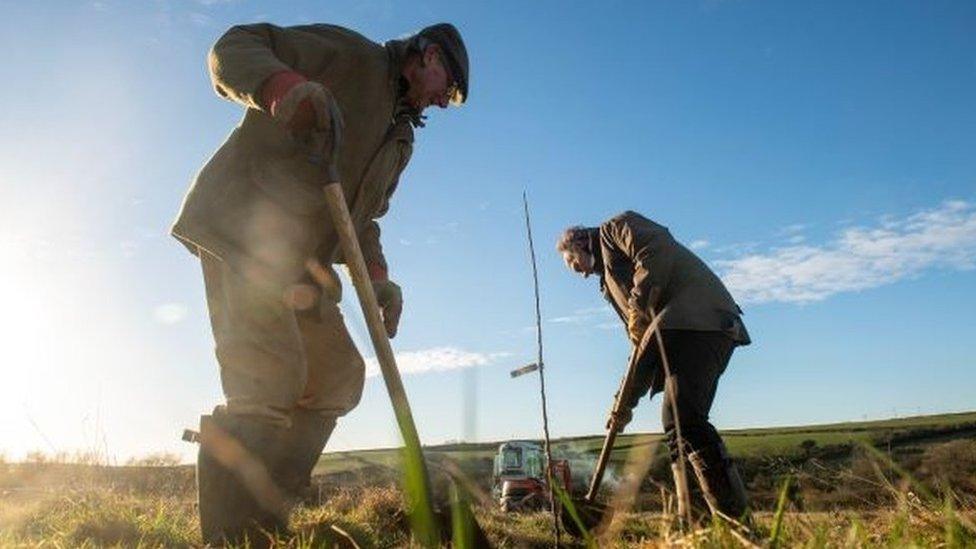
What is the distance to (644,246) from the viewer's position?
5.52 meters

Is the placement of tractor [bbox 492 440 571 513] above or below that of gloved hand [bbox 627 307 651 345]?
below

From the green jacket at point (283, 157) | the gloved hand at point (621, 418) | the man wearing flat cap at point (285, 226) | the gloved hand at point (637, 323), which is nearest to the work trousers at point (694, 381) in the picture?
the gloved hand at point (637, 323)

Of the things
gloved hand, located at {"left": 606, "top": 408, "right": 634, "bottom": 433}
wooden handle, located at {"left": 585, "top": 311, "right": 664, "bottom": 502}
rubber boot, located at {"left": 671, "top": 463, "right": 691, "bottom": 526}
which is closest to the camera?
rubber boot, located at {"left": 671, "top": 463, "right": 691, "bottom": 526}

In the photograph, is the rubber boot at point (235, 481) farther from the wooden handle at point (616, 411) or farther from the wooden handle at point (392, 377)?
the wooden handle at point (616, 411)

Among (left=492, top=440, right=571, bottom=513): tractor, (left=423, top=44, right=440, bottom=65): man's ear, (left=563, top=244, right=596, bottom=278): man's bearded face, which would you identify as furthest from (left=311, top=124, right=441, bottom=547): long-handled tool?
(left=492, top=440, right=571, bottom=513): tractor

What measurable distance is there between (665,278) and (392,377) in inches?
128

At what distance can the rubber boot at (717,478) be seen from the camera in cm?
463

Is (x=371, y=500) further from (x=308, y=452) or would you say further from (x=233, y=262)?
(x=233, y=262)

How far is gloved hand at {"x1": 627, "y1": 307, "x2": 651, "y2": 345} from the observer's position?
215 inches

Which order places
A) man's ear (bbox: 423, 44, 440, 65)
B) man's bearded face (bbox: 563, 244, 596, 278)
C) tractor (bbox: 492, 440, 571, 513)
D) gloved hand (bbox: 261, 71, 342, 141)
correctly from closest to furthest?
gloved hand (bbox: 261, 71, 342, 141) < man's ear (bbox: 423, 44, 440, 65) < man's bearded face (bbox: 563, 244, 596, 278) < tractor (bbox: 492, 440, 571, 513)

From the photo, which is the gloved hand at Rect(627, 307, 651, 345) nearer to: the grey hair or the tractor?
the grey hair

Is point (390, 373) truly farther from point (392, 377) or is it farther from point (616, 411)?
point (616, 411)

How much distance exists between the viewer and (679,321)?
4984mm

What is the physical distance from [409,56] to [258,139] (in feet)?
2.60
